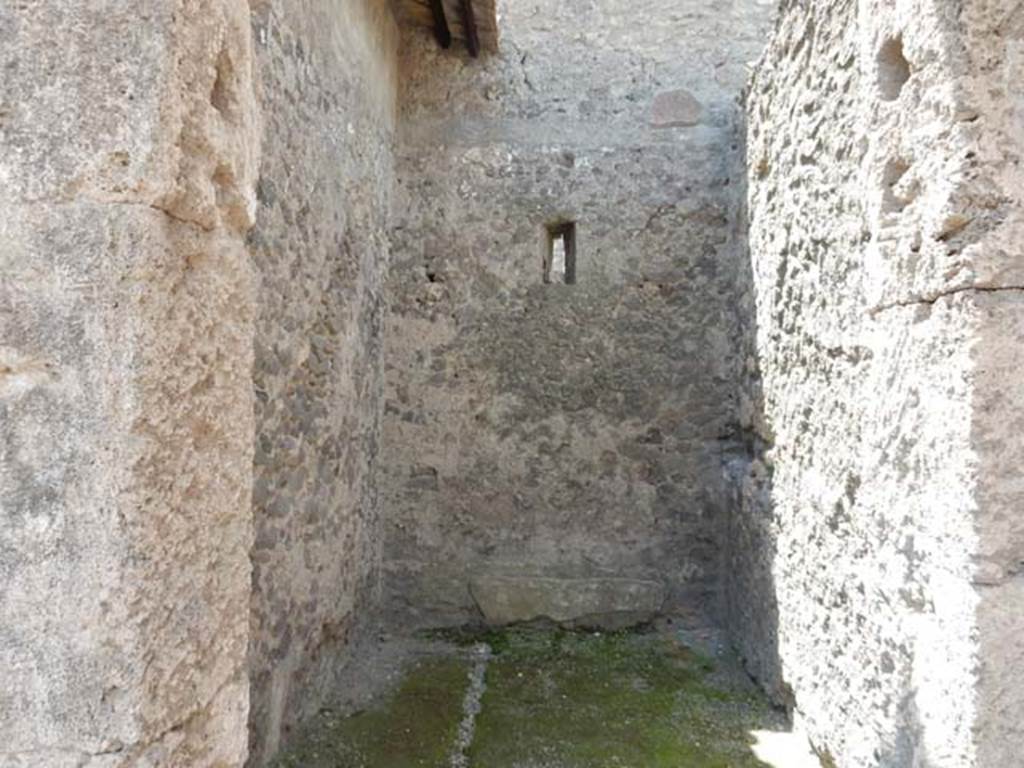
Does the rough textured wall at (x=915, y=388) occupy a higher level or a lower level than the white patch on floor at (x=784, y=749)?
higher

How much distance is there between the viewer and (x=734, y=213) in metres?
4.84

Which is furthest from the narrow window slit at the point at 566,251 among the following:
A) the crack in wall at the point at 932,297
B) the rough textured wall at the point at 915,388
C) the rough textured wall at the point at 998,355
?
the rough textured wall at the point at 998,355

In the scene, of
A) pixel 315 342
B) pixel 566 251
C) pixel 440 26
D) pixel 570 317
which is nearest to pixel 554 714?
pixel 315 342

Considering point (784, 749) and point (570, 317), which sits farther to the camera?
point (570, 317)

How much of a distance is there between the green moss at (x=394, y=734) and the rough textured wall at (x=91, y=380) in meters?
2.29

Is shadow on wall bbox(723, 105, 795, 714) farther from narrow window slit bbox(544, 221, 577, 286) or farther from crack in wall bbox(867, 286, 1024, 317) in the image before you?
crack in wall bbox(867, 286, 1024, 317)

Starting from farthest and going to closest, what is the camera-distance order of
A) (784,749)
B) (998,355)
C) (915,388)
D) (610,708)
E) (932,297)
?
1. (610,708)
2. (784,749)
3. (915,388)
4. (932,297)
5. (998,355)

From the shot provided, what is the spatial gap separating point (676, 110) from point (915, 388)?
12.5 ft

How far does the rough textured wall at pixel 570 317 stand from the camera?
16.2ft

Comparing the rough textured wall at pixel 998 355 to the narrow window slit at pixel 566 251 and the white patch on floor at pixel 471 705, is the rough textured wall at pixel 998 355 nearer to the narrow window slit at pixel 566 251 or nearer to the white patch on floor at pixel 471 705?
the white patch on floor at pixel 471 705

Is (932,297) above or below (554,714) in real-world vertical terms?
above

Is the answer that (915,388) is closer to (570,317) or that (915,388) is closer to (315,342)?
(315,342)

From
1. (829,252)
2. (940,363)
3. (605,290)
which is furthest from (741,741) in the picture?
(605,290)

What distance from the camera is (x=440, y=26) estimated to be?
5059 millimetres
